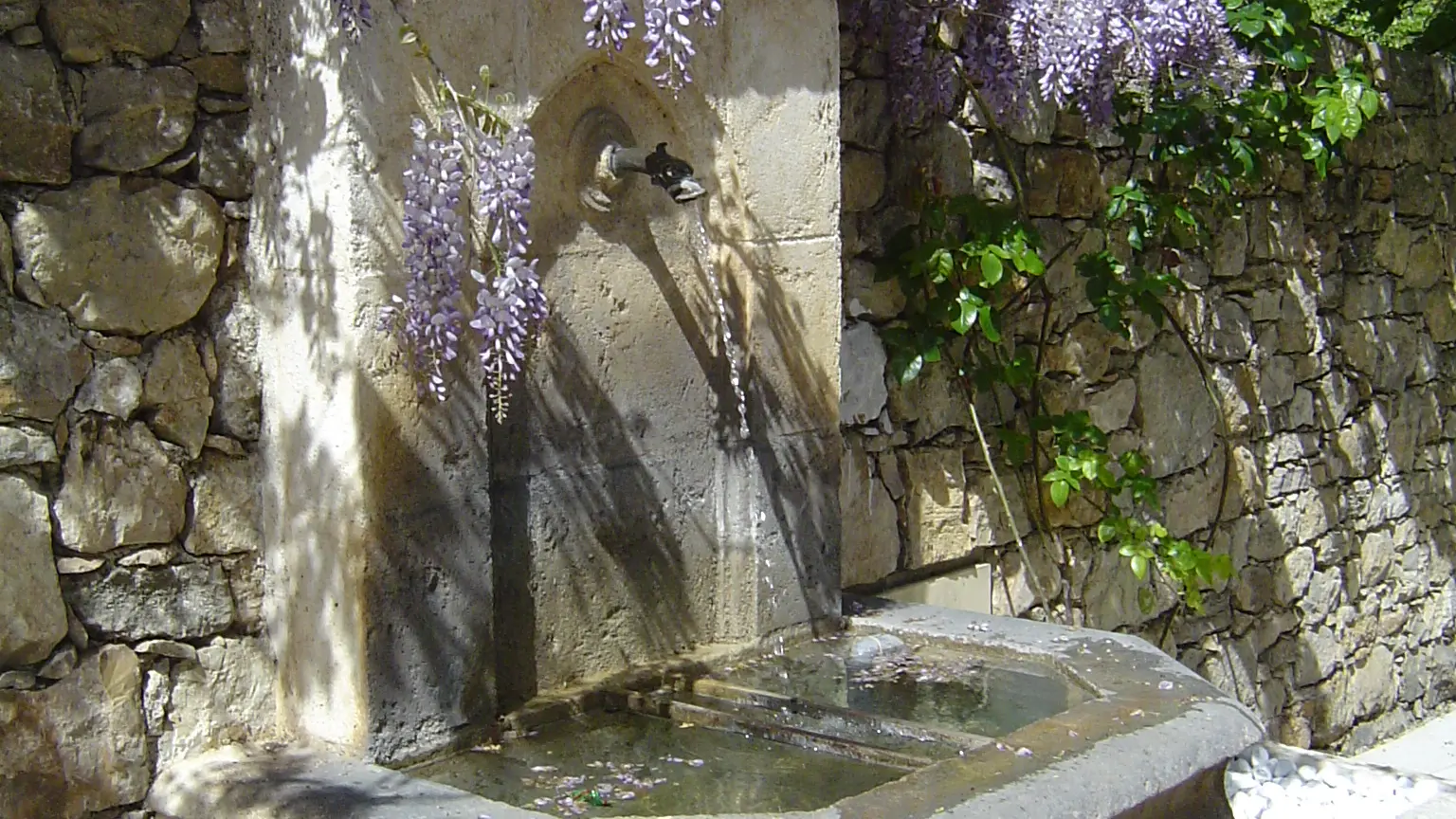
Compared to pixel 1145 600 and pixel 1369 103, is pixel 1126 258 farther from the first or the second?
pixel 1145 600

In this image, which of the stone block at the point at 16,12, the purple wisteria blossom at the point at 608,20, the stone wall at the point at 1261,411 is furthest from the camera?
the stone wall at the point at 1261,411

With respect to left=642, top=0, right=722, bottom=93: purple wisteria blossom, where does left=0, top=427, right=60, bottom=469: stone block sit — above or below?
below

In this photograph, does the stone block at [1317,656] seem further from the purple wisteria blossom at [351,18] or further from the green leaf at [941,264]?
the purple wisteria blossom at [351,18]

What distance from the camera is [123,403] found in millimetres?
2527

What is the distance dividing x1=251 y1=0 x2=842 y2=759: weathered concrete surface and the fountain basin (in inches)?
5.0

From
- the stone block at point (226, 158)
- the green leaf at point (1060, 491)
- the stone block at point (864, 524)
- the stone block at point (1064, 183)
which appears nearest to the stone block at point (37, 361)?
the stone block at point (226, 158)

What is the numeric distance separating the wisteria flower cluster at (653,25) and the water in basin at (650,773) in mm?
1154

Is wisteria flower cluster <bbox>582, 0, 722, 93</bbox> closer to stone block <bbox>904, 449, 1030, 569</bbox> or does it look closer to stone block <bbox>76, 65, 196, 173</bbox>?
stone block <bbox>76, 65, 196, 173</bbox>

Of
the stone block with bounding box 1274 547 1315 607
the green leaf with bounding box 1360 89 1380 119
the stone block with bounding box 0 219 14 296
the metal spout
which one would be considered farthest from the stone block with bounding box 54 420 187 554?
the stone block with bounding box 1274 547 1315 607

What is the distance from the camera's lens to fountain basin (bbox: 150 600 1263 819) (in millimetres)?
2367

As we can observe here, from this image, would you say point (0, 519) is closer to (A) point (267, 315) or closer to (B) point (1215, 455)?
(A) point (267, 315)

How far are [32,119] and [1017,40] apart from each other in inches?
92.2

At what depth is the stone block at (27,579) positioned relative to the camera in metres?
2.38

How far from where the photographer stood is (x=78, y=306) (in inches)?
97.1
